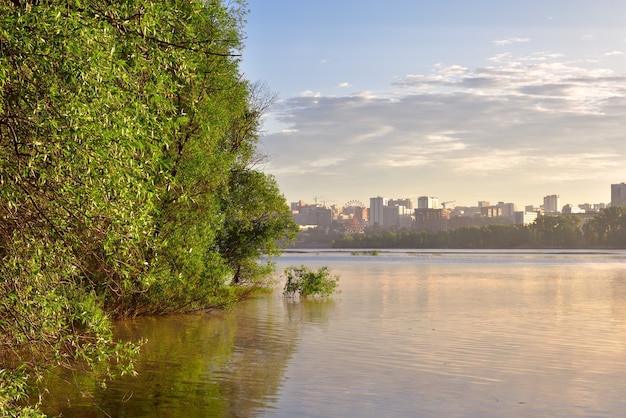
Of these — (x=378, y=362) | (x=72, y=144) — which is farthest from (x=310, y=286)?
(x=72, y=144)

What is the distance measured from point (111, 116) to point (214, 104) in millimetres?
21356

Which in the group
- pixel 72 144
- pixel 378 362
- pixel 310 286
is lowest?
pixel 378 362

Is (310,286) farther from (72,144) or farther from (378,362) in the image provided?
(72,144)

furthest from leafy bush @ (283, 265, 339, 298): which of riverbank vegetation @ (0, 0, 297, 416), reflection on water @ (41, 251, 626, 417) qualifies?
riverbank vegetation @ (0, 0, 297, 416)

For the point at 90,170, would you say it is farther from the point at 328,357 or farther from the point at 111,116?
the point at 328,357

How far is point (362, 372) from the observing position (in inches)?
834

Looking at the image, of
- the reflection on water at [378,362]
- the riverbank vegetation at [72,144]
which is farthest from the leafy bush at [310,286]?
the riverbank vegetation at [72,144]

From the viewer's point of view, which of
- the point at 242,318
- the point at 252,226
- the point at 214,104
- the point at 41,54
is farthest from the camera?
the point at 252,226

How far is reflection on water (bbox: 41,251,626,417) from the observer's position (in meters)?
17.1

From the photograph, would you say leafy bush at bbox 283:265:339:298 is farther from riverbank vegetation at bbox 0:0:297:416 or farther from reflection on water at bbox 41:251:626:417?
riverbank vegetation at bbox 0:0:297:416

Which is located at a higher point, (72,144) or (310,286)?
(72,144)

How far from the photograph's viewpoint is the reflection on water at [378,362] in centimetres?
1706

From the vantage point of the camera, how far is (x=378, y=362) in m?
22.8

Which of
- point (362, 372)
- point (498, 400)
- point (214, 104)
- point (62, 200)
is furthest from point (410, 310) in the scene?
point (62, 200)
